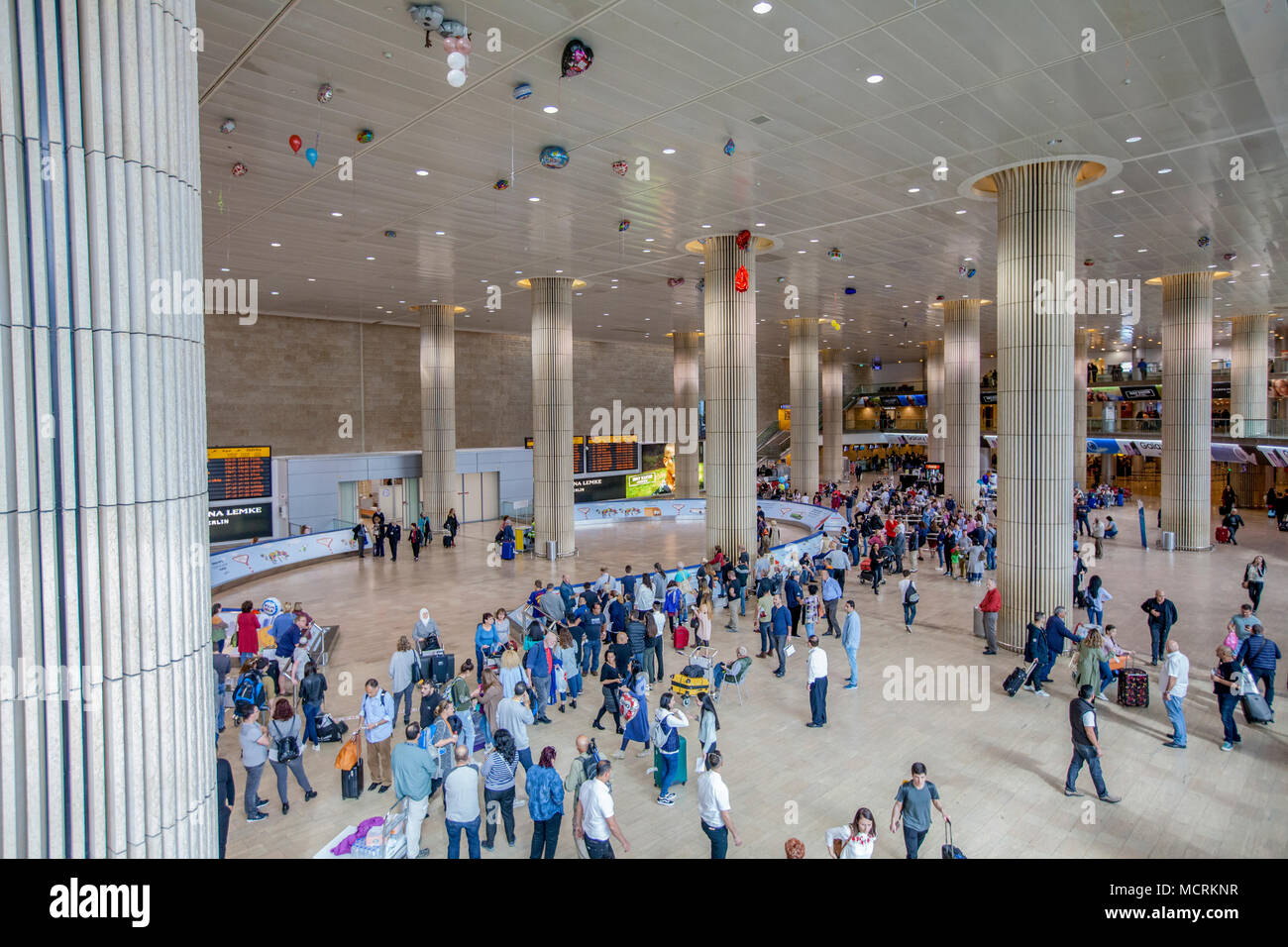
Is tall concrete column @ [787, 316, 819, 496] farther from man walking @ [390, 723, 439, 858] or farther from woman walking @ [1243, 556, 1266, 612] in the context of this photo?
man walking @ [390, 723, 439, 858]

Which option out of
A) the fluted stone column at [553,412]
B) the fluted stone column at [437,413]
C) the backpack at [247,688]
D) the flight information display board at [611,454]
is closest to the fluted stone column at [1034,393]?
the backpack at [247,688]

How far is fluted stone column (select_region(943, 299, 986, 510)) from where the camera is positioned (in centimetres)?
3056

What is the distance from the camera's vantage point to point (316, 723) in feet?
28.0

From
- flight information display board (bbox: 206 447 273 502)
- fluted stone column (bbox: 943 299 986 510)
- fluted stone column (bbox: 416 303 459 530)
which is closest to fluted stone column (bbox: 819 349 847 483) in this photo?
fluted stone column (bbox: 943 299 986 510)

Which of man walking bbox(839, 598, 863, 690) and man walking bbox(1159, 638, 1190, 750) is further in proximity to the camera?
man walking bbox(839, 598, 863, 690)

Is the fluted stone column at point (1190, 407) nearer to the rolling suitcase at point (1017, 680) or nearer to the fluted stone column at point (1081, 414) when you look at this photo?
the fluted stone column at point (1081, 414)

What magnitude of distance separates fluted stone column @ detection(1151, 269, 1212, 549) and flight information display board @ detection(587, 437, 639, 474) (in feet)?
72.5

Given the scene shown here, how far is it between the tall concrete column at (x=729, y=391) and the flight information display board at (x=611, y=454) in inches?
680

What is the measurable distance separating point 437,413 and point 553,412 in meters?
6.41

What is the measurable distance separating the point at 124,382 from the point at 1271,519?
37.6 m

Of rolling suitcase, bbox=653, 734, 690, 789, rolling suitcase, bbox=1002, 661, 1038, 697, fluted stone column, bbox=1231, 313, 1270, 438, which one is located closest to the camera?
rolling suitcase, bbox=653, 734, 690, 789

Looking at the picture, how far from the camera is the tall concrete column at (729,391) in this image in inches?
719

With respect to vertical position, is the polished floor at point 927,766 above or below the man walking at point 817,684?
below

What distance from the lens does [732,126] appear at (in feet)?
36.9
